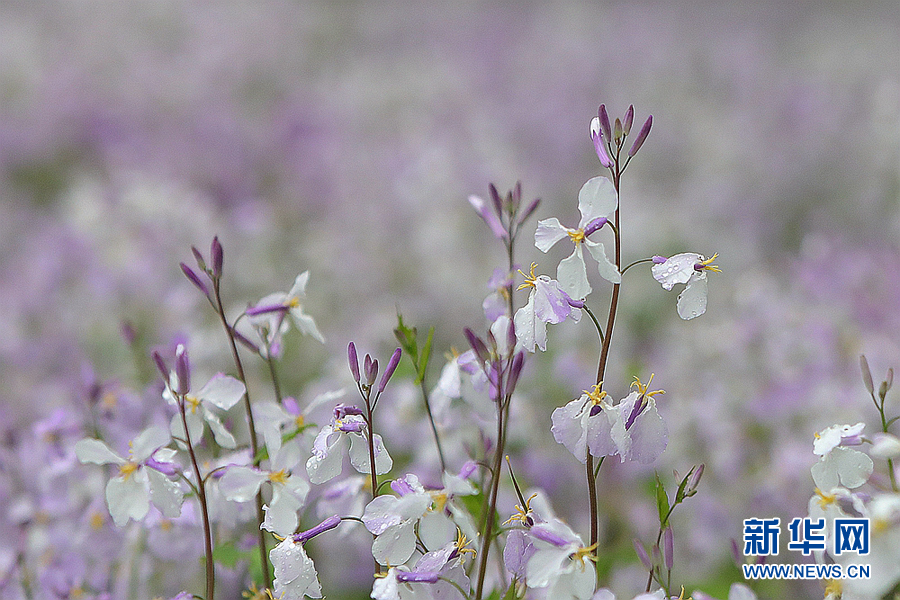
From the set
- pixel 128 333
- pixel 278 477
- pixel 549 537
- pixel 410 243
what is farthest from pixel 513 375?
pixel 410 243

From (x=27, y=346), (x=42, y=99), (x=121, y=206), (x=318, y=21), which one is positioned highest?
(x=318, y=21)

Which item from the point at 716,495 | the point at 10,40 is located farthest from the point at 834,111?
→ the point at 10,40

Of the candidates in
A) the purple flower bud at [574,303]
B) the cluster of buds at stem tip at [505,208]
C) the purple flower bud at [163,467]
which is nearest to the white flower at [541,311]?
the purple flower bud at [574,303]

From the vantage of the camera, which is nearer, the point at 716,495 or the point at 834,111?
the point at 716,495

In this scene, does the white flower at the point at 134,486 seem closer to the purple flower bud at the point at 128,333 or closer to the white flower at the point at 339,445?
the white flower at the point at 339,445

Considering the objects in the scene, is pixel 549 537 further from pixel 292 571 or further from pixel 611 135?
pixel 611 135

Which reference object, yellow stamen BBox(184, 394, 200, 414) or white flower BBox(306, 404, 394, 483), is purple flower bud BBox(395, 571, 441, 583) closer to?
white flower BBox(306, 404, 394, 483)

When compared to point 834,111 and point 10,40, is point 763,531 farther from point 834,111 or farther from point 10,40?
point 10,40
